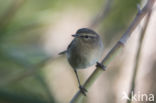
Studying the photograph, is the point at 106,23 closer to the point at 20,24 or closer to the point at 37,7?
the point at 37,7

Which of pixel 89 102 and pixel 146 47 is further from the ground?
pixel 146 47

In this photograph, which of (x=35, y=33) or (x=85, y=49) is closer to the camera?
(x=85, y=49)

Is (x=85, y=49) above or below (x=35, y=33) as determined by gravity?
above

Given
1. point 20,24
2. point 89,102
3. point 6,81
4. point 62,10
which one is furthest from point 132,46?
point 6,81
